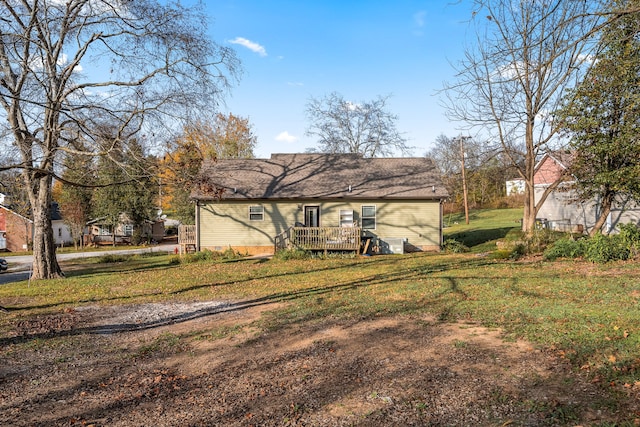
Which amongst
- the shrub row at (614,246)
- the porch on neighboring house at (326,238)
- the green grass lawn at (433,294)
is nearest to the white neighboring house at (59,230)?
the green grass lawn at (433,294)

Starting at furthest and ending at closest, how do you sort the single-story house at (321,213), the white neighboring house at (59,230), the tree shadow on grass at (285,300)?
the white neighboring house at (59,230), the single-story house at (321,213), the tree shadow on grass at (285,300)

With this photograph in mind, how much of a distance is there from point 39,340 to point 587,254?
15204mm

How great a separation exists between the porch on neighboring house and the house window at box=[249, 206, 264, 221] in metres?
2.34

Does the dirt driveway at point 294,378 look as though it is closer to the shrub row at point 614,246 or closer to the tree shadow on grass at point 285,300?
the tree shadow on grass at point 285,300

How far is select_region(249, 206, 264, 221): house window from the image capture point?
70.8 feet

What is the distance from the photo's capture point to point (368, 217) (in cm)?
2153

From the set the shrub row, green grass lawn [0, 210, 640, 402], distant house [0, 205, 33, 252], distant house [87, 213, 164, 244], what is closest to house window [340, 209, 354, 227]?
green grass lawn [0, 210, 640, 402]

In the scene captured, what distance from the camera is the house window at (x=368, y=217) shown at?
21500 millimetres

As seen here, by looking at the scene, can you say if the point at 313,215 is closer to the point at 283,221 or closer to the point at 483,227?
the point at 283,221

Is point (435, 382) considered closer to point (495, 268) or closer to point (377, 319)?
point (377, 319)

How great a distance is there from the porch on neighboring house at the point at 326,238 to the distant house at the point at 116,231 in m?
23.7

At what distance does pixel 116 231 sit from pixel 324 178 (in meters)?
27.1

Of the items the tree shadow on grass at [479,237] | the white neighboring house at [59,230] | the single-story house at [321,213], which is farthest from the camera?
the white neighboring house at [59,230]

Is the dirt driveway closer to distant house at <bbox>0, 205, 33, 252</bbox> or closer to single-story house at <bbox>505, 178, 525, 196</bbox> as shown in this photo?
distant house at <bbox>0, 205, 33, 252</bbox>
